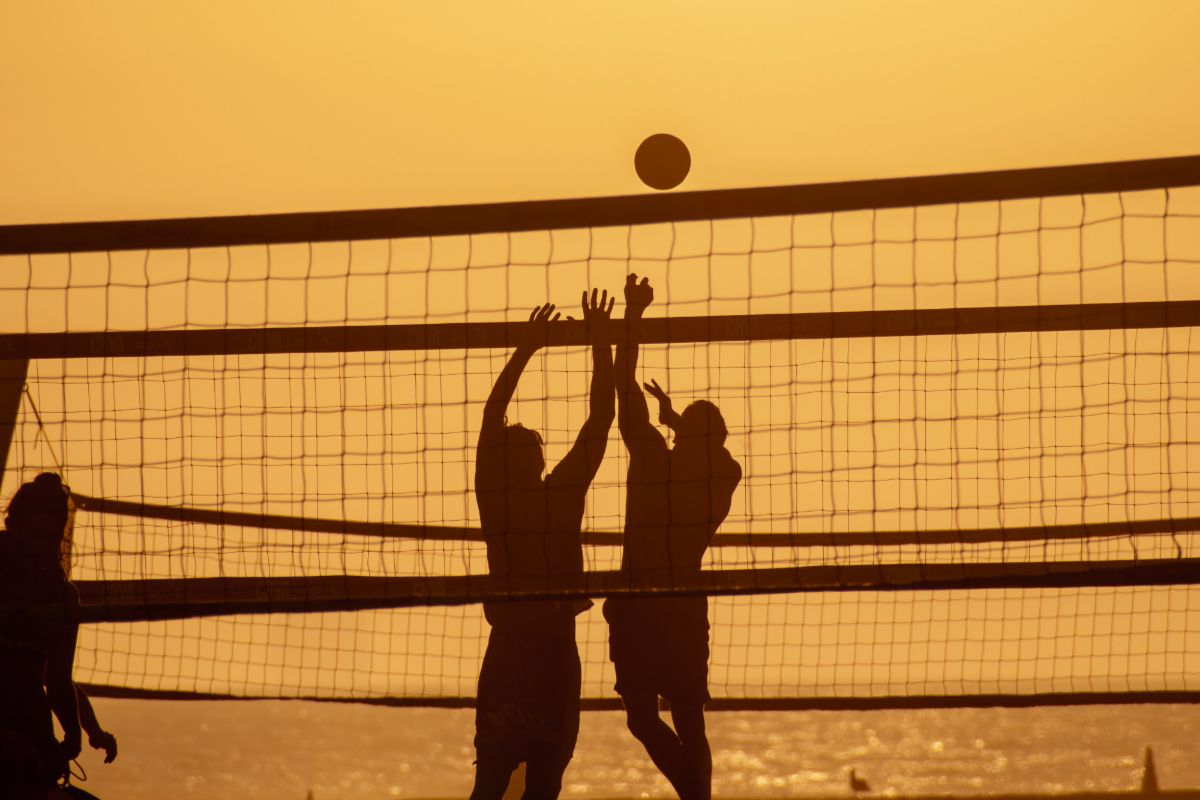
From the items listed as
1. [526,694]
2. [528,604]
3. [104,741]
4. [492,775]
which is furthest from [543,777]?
[104,741]

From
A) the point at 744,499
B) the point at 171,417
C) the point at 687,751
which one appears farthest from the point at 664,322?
the point at 171,417

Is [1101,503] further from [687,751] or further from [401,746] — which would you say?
[401,746]

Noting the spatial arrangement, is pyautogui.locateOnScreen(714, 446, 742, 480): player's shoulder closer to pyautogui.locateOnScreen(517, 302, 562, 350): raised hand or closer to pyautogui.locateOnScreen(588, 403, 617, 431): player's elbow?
pyautogui.locateOnScreen(588, 403, 617, 431): player's elbow

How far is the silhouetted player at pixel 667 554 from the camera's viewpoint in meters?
5.50

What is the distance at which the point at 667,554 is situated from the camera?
5.45 m

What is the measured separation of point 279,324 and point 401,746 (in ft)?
199

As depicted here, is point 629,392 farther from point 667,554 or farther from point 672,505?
point 667,554

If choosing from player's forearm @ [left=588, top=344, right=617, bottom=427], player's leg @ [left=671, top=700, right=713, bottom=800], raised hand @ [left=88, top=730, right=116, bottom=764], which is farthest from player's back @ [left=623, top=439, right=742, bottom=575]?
raised hand @ [left=88, top=730, right=116, bottom=764]

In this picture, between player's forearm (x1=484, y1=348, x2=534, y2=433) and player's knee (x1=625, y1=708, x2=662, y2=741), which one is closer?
player's forearm (x1=484, y1=348, x2=534, y2=433)

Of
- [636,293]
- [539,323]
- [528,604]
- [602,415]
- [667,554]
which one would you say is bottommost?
[528,604]

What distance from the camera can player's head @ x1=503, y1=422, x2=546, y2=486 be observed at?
16.9ft

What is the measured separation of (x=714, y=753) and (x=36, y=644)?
54424mm

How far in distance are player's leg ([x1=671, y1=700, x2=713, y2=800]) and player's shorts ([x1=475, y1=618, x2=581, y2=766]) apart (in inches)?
25.2

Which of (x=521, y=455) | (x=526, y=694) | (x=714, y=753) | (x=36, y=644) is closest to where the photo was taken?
(x=36, y=644)
